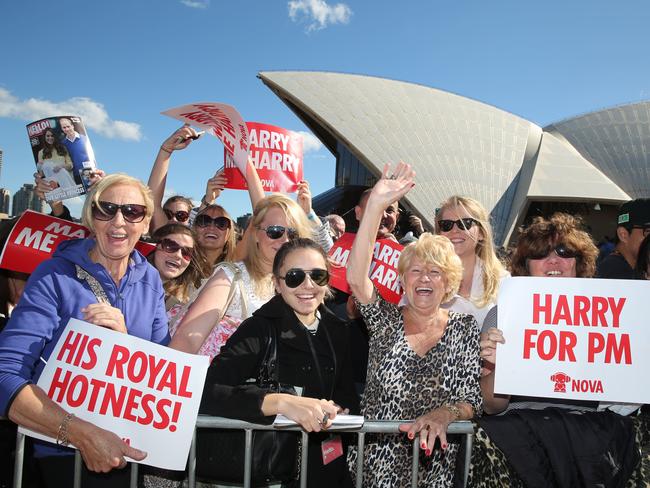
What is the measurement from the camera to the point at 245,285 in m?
2.72

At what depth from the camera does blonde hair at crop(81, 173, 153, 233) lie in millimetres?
2295

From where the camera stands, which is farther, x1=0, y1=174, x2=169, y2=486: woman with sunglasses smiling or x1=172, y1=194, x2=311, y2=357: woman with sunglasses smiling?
x1=172, y1=194, x2=311, y2=357: woman with sunglasses smiling

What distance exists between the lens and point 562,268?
8.90 ft

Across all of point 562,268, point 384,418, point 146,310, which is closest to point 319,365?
point 384,418

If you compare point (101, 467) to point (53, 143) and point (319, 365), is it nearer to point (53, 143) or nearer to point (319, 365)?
point (319, 365)

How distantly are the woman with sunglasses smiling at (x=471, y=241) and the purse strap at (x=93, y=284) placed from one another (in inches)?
87.7

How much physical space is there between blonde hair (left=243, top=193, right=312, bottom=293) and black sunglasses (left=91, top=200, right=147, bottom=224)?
716mm

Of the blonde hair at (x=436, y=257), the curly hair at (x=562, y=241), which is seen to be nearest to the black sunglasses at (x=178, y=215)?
the blonde hair at (x=436, y=257)

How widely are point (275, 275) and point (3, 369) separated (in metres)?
1.19

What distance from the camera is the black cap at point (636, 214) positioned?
→ 4.38 meters

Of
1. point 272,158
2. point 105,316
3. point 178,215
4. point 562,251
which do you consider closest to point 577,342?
point 562,251

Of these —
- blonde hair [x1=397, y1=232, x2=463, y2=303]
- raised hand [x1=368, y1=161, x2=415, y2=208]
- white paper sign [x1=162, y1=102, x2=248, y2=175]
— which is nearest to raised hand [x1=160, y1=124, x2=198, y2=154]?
white paper sign [x1=162, y1=102, x2=248, y2=175]

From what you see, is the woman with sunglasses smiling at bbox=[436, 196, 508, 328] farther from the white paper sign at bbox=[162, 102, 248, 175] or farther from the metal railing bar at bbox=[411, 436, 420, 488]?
the white paper sign at bbox=[162, 102, 248, 175]

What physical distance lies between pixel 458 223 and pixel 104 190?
2.26 meters
